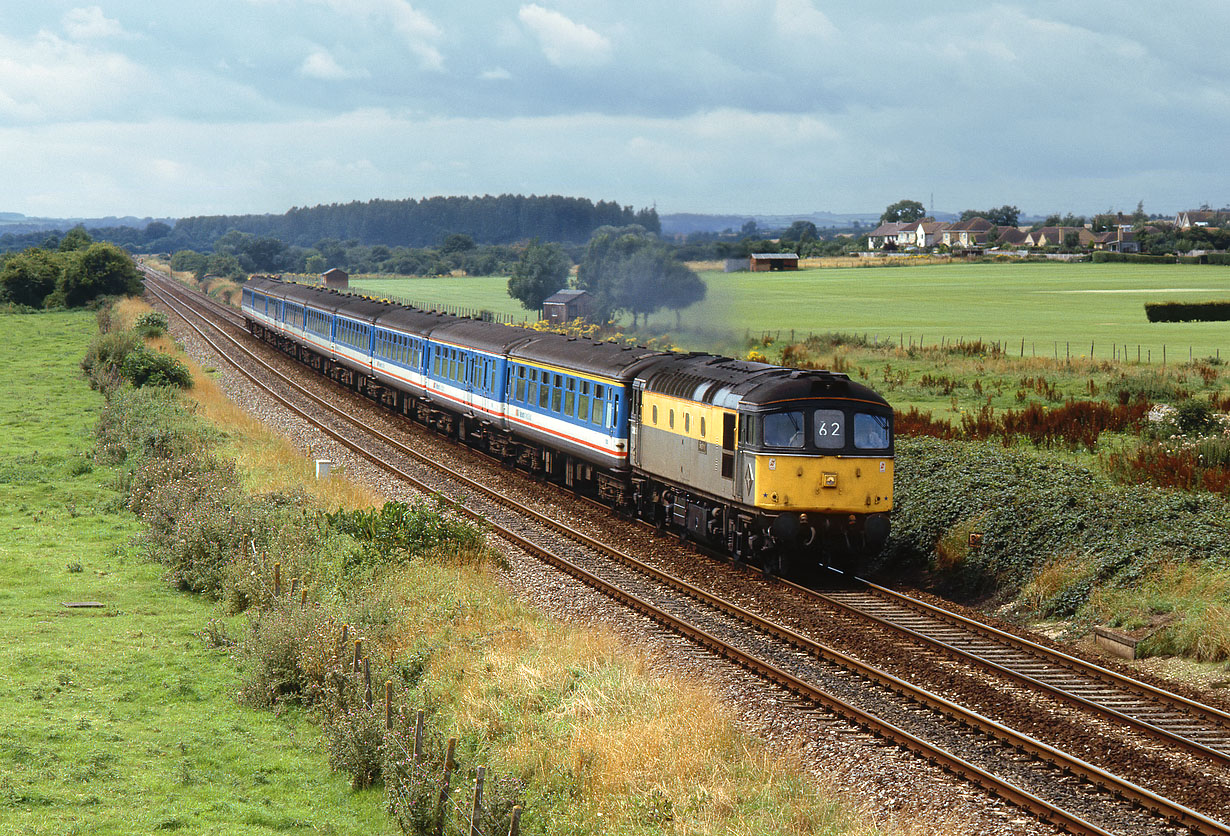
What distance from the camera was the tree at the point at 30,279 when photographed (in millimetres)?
98812

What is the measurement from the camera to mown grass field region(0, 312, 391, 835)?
1091 cm

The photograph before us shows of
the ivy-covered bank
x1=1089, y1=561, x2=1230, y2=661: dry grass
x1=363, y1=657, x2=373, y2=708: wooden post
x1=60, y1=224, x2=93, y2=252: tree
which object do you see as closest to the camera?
x1=363, y1=657, x2=373, y2=708: wooden post

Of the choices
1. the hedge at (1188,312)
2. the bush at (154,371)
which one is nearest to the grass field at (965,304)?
the hedge at (1188,312)

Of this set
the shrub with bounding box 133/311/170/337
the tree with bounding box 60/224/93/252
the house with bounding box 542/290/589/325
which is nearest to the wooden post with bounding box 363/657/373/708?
the shrub with bounding box 133/311/170/337

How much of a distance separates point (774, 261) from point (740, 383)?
320 ft

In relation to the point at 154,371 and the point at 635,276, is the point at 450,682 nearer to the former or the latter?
the point at 154,371

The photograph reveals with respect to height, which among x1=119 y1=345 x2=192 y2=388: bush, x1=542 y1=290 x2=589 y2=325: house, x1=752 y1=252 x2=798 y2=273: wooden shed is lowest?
x1=119 y1=345 x2=192 y2=388: bush

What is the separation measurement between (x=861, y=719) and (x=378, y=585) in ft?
24.2

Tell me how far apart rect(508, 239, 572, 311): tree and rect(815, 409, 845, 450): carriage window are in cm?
7963

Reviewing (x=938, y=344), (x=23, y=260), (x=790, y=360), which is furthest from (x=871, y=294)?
(x=23, y=260)

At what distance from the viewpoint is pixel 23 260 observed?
101062 mm

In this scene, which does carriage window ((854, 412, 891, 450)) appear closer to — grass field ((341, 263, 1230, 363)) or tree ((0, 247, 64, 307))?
grass field ((341, 263, 1230, 363))

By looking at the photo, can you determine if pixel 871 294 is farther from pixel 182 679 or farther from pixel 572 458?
pixel 182 679

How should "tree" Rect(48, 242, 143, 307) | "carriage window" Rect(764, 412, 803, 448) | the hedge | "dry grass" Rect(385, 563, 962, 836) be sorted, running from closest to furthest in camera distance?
"dry grass" Rect(385, 563, 962, 836), "carriage window" Rect(764, 412, 803, 448), the hedge, "tree" Rect(48, 242, 143, 307)
